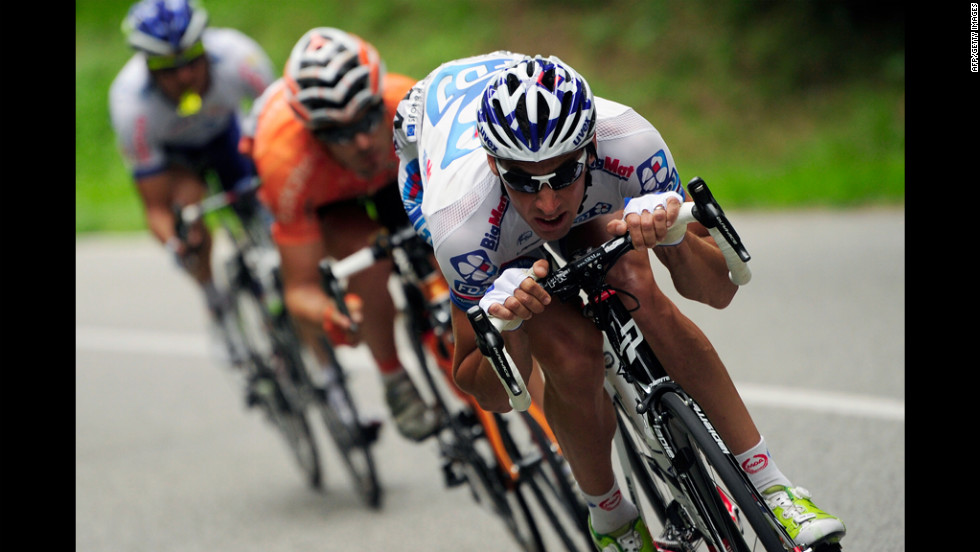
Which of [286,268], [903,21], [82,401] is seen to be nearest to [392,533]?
[286,268]

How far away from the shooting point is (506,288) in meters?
3.36

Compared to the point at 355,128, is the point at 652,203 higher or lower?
higher

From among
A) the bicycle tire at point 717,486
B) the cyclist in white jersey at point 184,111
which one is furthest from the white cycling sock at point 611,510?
the cyclist in white jersey at point 184,111

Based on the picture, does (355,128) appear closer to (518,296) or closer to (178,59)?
(518,296)

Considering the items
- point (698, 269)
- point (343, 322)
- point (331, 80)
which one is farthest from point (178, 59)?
point (698, 269)

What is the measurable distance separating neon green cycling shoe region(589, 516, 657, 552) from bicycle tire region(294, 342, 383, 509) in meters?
2.64

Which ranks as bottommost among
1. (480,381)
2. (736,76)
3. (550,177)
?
(736,76)

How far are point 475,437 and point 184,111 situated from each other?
3372 mm

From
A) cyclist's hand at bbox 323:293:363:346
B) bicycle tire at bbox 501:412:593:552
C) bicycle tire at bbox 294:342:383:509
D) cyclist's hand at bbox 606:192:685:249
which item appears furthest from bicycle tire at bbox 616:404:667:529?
bicycle tire at bbox 294:342:383:509

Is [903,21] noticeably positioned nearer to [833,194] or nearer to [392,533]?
[833,194]

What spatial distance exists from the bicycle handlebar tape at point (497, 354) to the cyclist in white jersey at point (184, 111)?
432 centimetres

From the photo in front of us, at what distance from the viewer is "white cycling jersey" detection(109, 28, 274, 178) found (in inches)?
295

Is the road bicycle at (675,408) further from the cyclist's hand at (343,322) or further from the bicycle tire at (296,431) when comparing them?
the bicycle tire at (296,431)
